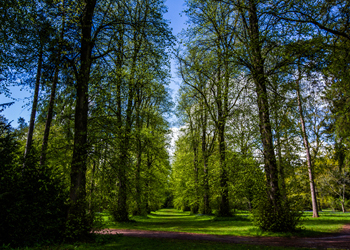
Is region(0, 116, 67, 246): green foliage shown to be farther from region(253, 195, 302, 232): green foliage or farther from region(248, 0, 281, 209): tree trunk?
region(248, 0, 281, 209): tree trunk

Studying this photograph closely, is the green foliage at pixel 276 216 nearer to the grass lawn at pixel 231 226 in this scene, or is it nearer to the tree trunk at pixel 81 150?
the grass lawn at pixel 231 226

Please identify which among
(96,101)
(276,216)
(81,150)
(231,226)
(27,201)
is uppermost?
(96,101)

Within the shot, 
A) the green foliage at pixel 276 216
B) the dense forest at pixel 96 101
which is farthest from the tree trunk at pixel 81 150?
the green foliage at pixel 276 216

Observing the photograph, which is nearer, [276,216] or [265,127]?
[276,216]

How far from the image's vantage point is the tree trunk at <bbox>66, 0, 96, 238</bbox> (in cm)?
765

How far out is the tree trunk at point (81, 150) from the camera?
301 inches

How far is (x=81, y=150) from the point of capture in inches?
320

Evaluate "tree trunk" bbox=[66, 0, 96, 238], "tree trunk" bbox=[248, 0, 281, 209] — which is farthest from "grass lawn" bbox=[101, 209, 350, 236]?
"tree trunk" bbox=[248, 0, 281, 209]

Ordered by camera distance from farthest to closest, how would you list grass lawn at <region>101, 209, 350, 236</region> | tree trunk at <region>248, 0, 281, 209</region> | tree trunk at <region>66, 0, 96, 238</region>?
grass lawn at <region>101, 209, 350, 236</region>
tree trunk at <region>248, 0, 281, 209</region>
tree trunk at <region>66, 0, 96, 238</region>

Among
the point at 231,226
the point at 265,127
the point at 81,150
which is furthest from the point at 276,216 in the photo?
the point at 81,150

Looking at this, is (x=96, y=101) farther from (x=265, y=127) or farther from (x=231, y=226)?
(x=231, y=226)

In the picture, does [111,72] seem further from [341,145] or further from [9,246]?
[341,145]

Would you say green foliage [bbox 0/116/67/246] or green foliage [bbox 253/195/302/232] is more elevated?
green foliage [bbox 0/116/67/246]

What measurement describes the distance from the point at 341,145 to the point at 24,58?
40.9ft
